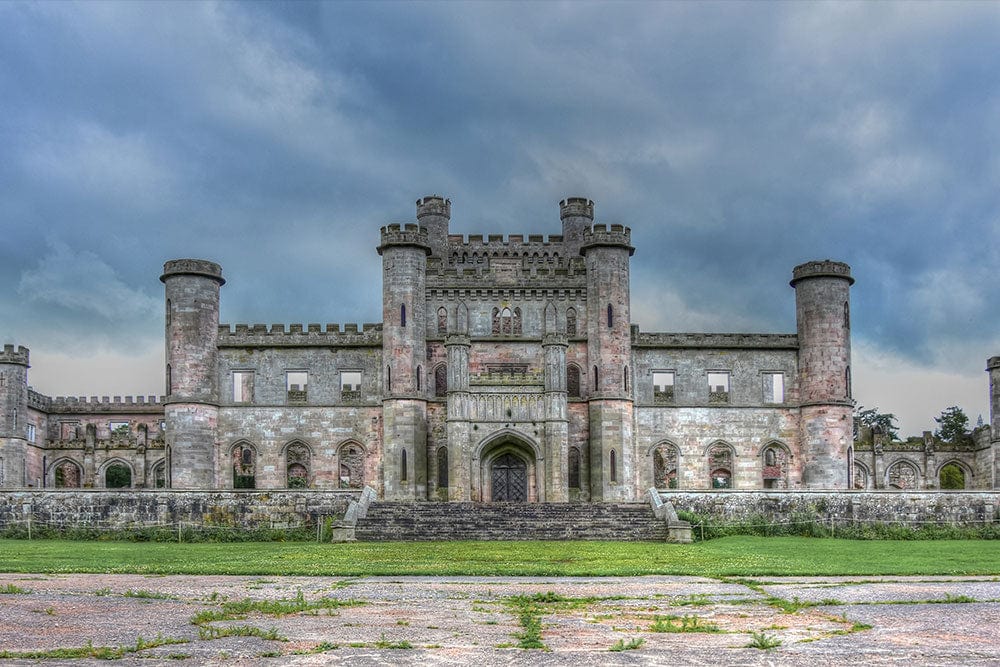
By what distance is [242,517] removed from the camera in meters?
34.8

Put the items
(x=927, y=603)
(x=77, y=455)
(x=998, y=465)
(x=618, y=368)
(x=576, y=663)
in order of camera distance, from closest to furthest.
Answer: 1. (x=576, y=663)
2. (x=927, y=603)
3. (x=618, y=368)
4. (x=998, y=465)
5. (x=77, y=455)

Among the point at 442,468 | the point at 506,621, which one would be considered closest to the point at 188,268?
the point at 442,468

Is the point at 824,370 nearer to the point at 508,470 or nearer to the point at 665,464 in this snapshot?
the point at 665,464

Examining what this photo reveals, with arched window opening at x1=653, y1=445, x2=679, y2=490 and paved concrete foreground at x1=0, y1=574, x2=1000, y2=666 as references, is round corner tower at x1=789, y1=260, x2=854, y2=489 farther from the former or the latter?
paved concrete foreground at x1=0, y1=574, x2=1000, y2=666

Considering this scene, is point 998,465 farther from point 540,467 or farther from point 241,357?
point 241,357

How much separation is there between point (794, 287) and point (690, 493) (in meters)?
17.8

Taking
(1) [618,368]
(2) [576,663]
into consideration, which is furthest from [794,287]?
(2) [576,663]

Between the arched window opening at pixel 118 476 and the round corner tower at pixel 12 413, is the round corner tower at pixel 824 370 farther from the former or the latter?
the arched window opening at pixel 118 476

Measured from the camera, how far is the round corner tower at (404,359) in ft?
151

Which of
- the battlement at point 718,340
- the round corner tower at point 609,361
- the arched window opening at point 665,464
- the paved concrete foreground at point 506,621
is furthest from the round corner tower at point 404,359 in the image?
the paved concrete foreground at point 506,621

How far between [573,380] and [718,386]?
267 inches

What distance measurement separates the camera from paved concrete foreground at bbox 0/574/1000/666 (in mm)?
11227

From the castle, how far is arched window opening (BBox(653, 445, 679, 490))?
10 centimetres

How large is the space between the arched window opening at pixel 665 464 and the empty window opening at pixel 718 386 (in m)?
3.02
